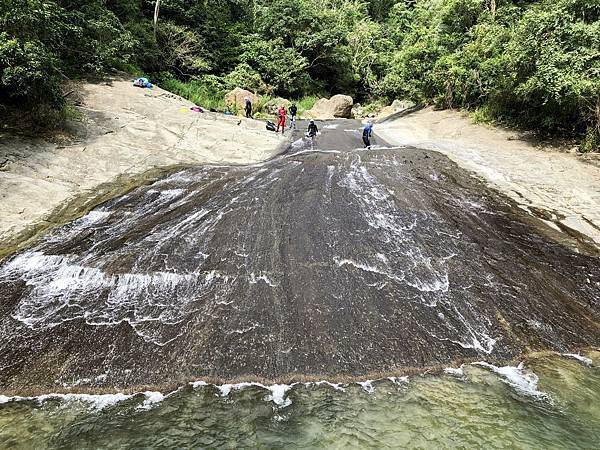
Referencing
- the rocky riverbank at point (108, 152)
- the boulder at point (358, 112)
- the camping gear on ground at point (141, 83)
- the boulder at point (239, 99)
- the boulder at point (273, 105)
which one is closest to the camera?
the rocky riverbank at point (108, 152)

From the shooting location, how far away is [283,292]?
8.09 metres

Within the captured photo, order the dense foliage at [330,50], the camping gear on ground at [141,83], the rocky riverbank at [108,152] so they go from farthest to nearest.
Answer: the camping gear on ground at [141,83] → the dense foliage at [330,50] → the rocky riverbank at [108,152]

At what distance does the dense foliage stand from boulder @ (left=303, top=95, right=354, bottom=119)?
4.32 meters

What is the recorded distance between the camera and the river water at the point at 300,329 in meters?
5.34

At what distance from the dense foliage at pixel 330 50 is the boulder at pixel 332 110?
4324 mm

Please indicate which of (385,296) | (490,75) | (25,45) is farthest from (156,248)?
(490,75)

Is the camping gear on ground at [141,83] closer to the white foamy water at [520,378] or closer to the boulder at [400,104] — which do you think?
the boulder at [400,104]

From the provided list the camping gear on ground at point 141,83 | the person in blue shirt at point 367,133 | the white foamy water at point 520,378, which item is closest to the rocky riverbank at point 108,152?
the camping gear on ground at point 141,83

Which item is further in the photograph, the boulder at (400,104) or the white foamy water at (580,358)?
the boulder at (400,104)

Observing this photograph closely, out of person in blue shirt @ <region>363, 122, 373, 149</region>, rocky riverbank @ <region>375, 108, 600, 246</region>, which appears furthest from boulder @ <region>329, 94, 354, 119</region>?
person in blue shirt @ <region>363, 122, 373, 149</region>

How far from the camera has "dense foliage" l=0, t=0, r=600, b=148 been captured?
1398cm

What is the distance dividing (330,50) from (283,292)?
36789 mm

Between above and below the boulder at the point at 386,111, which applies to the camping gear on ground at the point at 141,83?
above

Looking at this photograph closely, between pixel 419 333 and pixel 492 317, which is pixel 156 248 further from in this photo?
pixel 492 317
